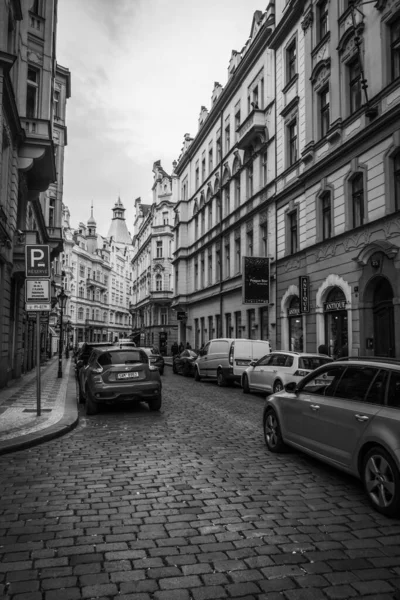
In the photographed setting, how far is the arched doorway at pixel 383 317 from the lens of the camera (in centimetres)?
1552

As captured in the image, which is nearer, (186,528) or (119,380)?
(186,528)

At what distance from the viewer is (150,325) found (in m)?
63.9

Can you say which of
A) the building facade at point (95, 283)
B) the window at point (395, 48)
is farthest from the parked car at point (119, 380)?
the building facade at point (95, 283)

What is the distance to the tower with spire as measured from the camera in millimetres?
127625

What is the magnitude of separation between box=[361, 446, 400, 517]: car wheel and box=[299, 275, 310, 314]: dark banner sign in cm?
1575

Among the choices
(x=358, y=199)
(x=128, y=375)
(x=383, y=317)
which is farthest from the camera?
(x=358, y=199)

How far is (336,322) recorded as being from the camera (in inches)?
738

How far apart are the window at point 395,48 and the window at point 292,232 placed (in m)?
8.22

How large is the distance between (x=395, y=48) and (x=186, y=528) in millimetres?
16442

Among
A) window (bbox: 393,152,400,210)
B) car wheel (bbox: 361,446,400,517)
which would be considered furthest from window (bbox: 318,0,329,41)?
car wheel (bbox: 361,446,400,517)

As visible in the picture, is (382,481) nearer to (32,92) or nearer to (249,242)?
(32,92)

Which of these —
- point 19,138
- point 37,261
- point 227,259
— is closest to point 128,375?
point 37,261

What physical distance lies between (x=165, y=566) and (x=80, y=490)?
2.14m

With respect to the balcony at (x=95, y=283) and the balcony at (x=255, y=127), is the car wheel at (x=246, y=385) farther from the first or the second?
the balcony at (x=95, y=283)
